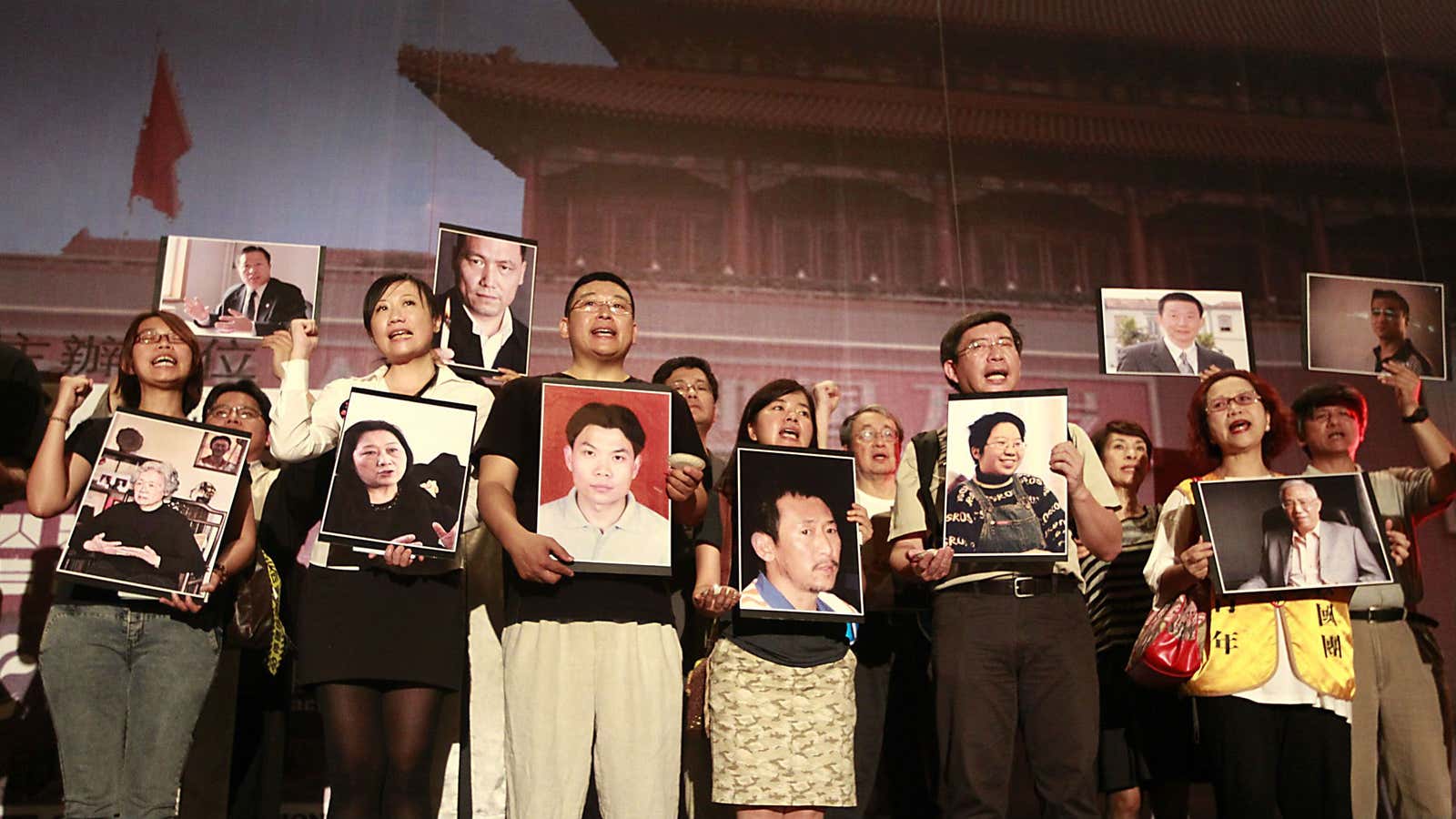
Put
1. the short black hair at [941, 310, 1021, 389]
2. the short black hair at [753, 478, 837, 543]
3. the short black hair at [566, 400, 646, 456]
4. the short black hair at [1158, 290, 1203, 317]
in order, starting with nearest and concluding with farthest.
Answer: the short black hair at [566, 400, 646, 456] → the short black hair at [753, 478, 837, 543] → the short black hair at [941, 310, 1021, 389] → the short black hair at [1158, 290, 1203, 317]

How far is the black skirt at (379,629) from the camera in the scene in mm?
2492

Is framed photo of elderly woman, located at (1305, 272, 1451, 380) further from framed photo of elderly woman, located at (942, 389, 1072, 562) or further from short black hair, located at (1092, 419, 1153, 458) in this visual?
framed photo of elderly woman, located at (942, 389, 1072, 562)

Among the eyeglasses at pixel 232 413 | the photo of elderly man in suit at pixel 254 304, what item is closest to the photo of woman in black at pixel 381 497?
the eyeglasses at pixel 232 413

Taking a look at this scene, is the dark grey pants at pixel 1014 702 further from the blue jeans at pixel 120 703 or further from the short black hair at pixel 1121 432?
the blue jeans at pixel 120 703

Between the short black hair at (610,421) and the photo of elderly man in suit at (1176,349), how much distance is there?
2.61m

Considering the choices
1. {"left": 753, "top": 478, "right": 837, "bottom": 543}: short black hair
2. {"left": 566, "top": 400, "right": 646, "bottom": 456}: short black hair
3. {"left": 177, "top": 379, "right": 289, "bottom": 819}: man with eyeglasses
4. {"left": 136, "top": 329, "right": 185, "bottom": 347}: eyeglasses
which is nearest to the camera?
{"left": 566, "top": 400, "right": 646, "bottom": 456}: short black hair

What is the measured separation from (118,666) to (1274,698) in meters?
2.64

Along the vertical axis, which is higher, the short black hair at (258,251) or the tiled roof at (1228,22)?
the tiled roof at (1228,22)

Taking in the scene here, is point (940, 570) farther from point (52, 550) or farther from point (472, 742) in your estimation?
point (52, 550)

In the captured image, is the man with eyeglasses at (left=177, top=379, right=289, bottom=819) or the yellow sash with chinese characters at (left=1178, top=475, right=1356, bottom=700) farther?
the man with eyeglasses at (left=177, top=379, right=289, bottom=819)

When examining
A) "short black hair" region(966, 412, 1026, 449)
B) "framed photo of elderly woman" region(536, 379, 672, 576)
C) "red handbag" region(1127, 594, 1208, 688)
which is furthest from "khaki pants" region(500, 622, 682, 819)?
"red handbag" region(1127, 594, 1208, 688)

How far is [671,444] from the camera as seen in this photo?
268 centimetres

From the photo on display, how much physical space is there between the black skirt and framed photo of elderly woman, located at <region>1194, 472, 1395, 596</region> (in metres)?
1.84

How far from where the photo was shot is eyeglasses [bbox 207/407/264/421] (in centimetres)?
344
